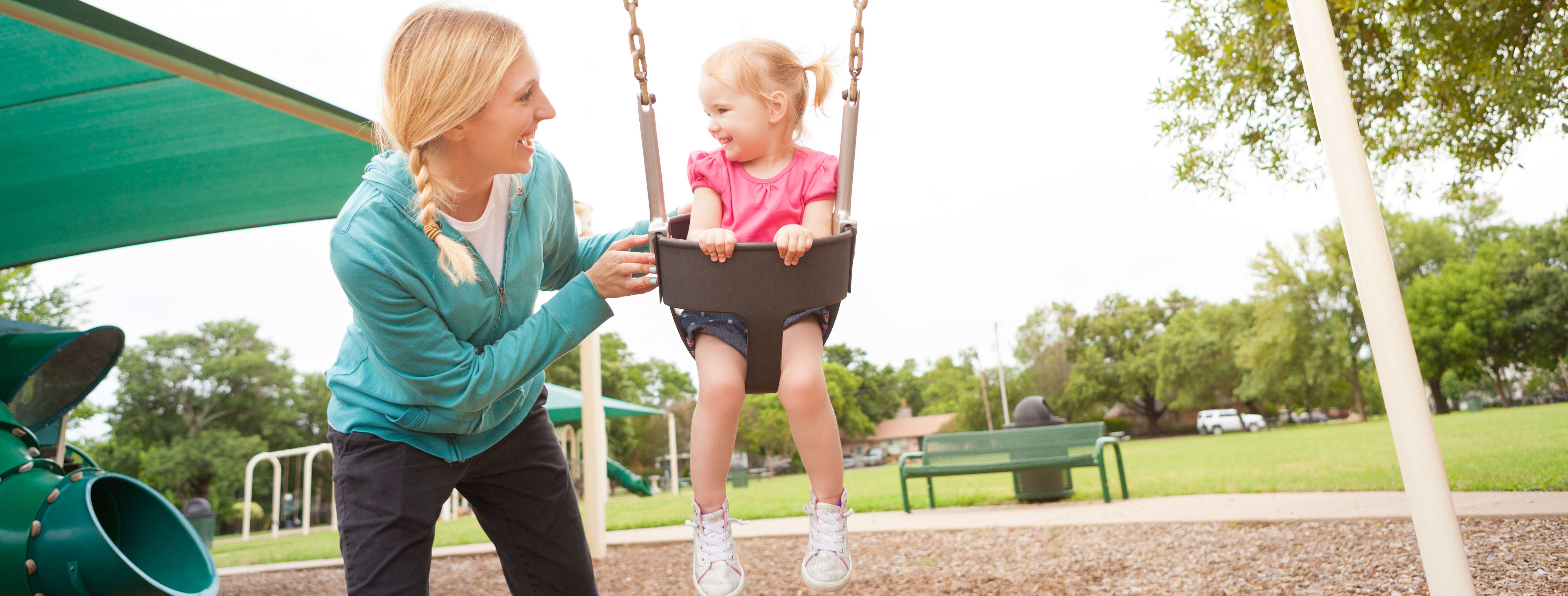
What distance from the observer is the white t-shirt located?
207cm

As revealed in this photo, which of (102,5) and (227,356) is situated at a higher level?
(227,356)

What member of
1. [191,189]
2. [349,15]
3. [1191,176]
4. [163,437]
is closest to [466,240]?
[191,189]

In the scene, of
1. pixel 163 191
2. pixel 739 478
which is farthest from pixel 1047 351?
pixel 163 191

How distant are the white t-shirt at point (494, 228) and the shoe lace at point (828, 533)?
1.00 metres

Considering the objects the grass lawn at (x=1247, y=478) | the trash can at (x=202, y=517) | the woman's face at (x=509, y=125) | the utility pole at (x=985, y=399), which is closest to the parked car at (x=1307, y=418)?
the utility pole at (x=985, y=399)

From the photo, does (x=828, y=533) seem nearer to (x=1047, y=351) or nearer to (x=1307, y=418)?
(x=1307, y=418)

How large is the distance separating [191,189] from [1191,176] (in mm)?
6438

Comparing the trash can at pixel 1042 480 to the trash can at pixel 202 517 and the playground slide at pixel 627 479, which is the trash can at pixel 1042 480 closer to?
the playground slide at pixel 627 479

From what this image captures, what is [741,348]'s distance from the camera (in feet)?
6.71

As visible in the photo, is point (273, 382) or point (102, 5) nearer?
point (102, 5)

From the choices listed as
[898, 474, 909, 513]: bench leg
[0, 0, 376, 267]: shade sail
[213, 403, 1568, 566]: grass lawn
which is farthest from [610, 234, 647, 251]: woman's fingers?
[898, 474, 909, 513]: bench leg

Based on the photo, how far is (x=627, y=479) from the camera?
14.7 meters

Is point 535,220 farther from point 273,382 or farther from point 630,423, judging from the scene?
point 273,382

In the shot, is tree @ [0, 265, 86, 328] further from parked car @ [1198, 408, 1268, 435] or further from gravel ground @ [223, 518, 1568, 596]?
parked car @ [1198, 408, 1268, 435]
